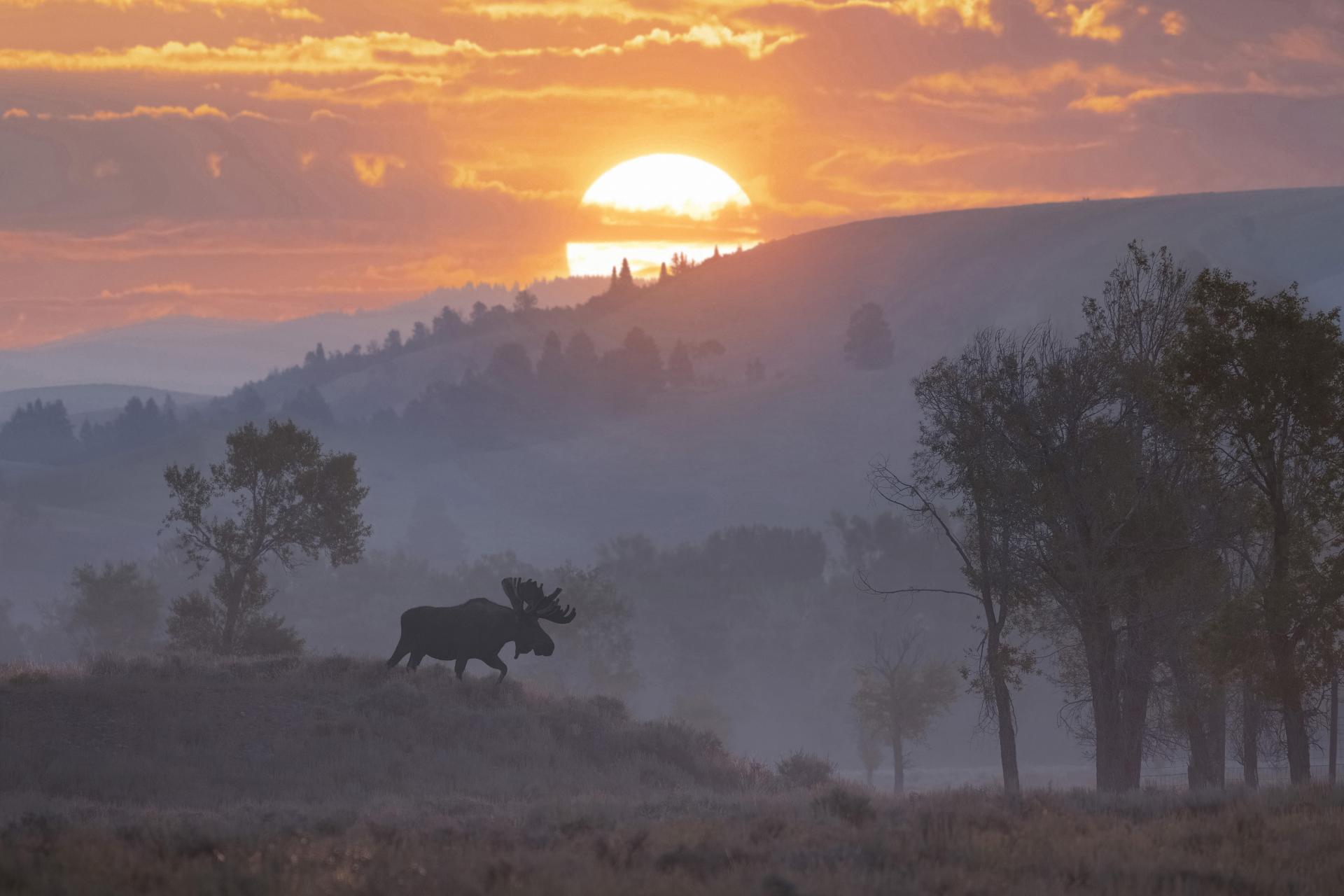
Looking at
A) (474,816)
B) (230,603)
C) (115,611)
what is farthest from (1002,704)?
(115,611)

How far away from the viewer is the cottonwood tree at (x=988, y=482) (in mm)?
31656

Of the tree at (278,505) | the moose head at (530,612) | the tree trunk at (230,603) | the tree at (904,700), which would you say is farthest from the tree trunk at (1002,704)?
the tree at (904,700)

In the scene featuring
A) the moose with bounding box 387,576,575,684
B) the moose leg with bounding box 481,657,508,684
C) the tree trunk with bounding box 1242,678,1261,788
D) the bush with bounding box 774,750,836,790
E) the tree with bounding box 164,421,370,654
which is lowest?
the bush with bounding box 774,750,836,790

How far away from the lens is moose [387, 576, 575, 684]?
38.7 meters

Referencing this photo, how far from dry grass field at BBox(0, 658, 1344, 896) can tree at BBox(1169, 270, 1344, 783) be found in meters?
4.92

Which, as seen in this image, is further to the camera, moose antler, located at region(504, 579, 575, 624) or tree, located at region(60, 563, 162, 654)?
tree, located at region(60, 563, 162, 654)

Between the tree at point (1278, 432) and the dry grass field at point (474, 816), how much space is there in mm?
4917

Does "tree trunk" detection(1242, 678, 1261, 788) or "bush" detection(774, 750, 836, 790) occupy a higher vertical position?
"tree trunk" detection(1242, 678, 1261, 788)

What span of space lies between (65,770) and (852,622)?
113400mm

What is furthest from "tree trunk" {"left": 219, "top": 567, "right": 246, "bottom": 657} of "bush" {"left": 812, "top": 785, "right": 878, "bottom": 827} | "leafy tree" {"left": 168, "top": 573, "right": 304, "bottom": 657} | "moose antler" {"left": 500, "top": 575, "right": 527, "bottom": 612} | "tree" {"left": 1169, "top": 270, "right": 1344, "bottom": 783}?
"tree" {"left": 1169, "top": 270, "right": 1344, "bottom": 783}

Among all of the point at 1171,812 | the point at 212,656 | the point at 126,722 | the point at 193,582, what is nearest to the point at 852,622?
the point at 193,582

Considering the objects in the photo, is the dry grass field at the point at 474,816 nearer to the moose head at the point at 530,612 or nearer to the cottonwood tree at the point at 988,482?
the moose head at the point at 530,612

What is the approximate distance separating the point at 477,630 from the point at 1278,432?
853 inches

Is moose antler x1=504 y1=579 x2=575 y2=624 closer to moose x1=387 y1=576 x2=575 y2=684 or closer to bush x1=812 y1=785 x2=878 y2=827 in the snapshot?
moose x1=387 y1=576 x2=575 y2=684
